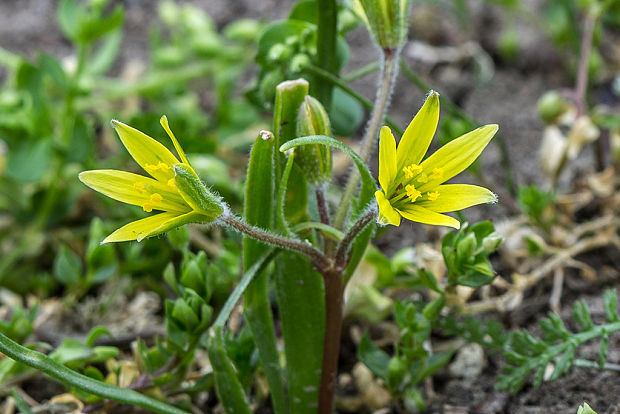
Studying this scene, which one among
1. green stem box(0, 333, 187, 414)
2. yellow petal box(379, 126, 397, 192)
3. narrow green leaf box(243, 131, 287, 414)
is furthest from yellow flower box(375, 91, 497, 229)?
green stem box(0, 333, 187, 414)

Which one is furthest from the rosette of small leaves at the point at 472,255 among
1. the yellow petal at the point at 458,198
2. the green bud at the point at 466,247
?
the yellow petal at the point at 458,198

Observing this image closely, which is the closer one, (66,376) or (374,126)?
A: (66,376)

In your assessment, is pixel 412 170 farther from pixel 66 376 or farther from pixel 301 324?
pixel 66 376

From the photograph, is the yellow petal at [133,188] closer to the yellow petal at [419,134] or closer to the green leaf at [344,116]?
the yellow petal at [419,134]

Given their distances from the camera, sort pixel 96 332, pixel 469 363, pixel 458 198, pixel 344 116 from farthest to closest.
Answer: pixel 344 116 < pixel 469 363 < pixel 96 332 < pixel 458 198

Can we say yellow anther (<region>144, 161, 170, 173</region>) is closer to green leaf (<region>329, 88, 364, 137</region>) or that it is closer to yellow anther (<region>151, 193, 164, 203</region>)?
yellow anther (<region>151, 193, 164, 203</region>)

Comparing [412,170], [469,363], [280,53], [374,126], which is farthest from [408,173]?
[469,363]
